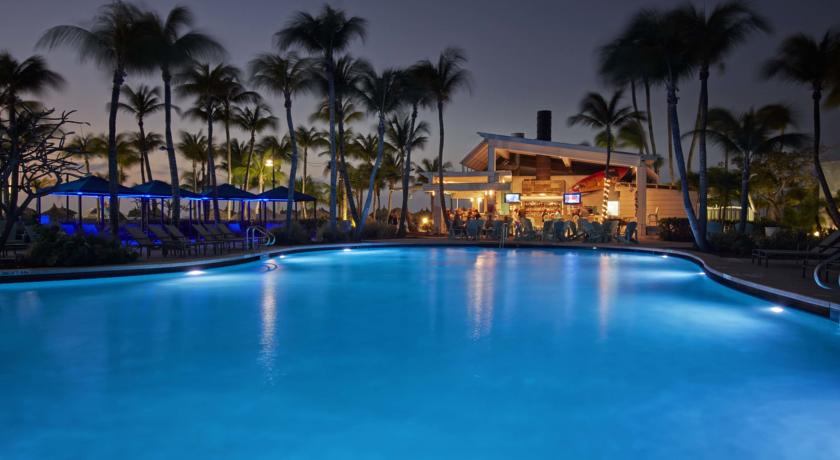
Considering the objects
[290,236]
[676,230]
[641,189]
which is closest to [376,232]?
[290,236]

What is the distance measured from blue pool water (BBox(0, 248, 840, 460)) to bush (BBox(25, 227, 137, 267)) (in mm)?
2435

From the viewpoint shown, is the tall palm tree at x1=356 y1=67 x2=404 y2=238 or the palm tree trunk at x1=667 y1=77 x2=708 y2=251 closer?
the palm tree trunk at x1=667 y1=77 x2=708 y2=251

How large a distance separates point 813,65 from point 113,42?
818 inches

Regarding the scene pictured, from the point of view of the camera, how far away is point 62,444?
3.04 m

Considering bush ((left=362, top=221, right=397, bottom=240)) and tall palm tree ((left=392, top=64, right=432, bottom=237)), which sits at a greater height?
tall palm tree ((left=392, top=64, right=432, bottom=237))

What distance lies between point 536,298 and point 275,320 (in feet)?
13.7

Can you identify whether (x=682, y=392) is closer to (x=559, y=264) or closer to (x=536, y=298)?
(x=536, y=298)

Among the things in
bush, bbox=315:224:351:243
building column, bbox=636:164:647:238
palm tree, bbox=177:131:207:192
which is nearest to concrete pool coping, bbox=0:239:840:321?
bush, bbox=315:224:351:243

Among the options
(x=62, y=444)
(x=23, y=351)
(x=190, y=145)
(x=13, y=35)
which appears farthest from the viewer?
(x=190, y=145)

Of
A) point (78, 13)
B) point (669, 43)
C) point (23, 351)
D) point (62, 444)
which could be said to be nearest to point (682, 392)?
point (62, 444)

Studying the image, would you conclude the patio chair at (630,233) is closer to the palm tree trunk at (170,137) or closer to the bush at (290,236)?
the bush at (290,236)

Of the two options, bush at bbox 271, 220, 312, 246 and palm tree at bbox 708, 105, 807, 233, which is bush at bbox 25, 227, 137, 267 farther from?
palm tree at bbox 708, 105, 807, 233

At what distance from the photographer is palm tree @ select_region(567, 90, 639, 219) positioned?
24.2 meters

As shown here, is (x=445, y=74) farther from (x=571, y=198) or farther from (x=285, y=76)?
(x=571, y=198)
